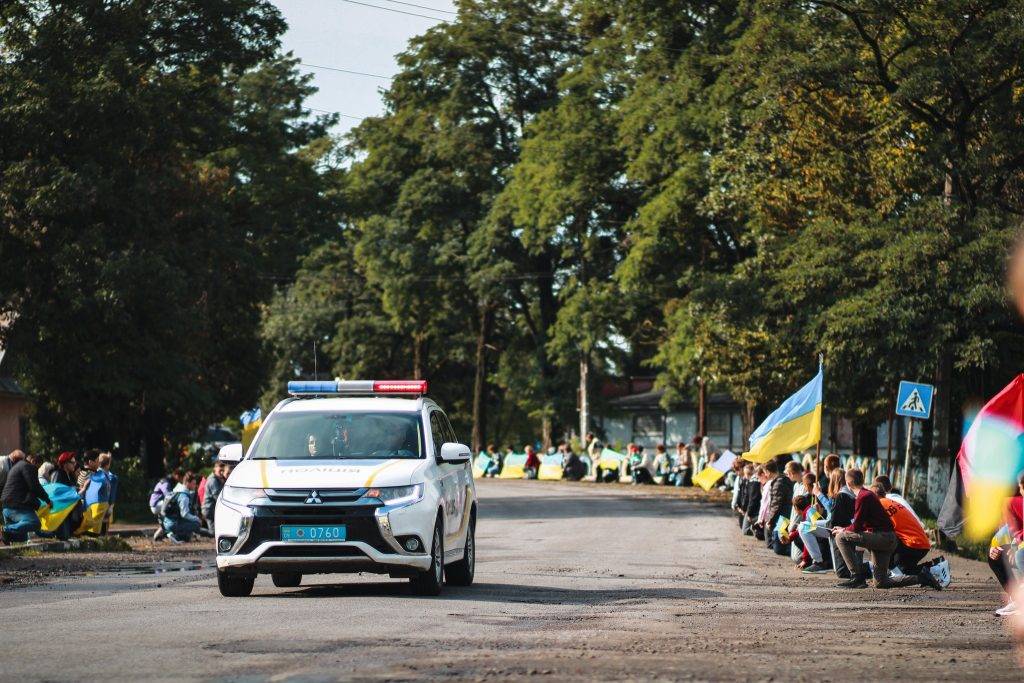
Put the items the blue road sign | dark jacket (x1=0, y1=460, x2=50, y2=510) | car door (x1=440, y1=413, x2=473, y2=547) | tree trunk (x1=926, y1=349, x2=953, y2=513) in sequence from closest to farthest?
1. car door (x1=440, y1=413, x2=473, y2=547)
2. dark jacket (x1=0, y1=460, x2=50, y2=510)
3. the blue road sign
4. tree trunk (x1=926, y1=349, x2=953, y2=513)

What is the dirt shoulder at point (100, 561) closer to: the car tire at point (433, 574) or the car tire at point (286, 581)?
the car tire at point (286, 581)

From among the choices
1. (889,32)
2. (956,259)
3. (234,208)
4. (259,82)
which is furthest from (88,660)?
(259,82)

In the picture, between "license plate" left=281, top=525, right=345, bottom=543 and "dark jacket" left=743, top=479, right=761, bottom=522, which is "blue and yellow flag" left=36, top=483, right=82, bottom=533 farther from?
"license plate" left=281, top=525, right=345, bottom=543

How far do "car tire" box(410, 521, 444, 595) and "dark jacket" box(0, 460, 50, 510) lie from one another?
1028 cm

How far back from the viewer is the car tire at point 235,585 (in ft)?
50.4

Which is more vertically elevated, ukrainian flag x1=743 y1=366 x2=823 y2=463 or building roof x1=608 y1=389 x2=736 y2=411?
building roof x1=608 y1=389 x2=736 y2=411

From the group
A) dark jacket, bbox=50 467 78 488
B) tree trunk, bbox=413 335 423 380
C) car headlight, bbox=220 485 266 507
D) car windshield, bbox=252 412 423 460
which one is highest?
tree trunk, bbox=413 335 423 380

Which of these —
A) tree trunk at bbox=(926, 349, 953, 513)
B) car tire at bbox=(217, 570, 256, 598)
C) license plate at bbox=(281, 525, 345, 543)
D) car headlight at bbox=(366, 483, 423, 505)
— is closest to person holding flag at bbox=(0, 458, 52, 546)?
car tire at bbox=(217, 570, 256, 598)

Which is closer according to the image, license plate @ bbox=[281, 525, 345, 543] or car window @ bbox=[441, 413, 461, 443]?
license plate @ bbox=[281, 525, 345, 543]

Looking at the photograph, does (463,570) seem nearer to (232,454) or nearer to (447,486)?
(447,486)

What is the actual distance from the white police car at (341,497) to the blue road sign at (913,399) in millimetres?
13919

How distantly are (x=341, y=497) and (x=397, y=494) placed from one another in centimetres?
52

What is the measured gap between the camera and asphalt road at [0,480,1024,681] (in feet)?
32.3

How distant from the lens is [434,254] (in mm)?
64750
